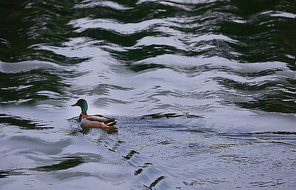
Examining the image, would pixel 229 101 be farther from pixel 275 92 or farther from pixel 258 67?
pixel 258 67

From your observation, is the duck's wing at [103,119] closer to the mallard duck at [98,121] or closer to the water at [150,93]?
the mallard duck at [98,121]

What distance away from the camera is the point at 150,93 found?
10992 millimetres

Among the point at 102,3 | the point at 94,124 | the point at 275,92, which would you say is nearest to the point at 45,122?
the point at 94,124

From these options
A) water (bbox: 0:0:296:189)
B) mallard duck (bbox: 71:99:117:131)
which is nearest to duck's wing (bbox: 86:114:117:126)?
mallard duck (bbox: 71:99:117:131)

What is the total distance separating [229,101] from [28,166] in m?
4.65

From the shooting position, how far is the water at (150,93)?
713 centimetres

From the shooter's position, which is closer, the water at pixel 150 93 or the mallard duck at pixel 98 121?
the water at pixel 150 93

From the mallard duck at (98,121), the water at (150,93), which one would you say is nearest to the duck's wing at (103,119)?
the mallard duck at (98,121)

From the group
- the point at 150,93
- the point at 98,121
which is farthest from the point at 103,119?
the point at 150,93

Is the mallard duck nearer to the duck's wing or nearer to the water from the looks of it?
the duck's wing

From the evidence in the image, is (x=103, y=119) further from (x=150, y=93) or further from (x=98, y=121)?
(x=150, y=93)

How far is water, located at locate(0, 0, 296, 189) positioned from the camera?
7129 millimetres

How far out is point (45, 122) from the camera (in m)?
9.41

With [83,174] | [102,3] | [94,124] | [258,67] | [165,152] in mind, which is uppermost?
[102,3]
